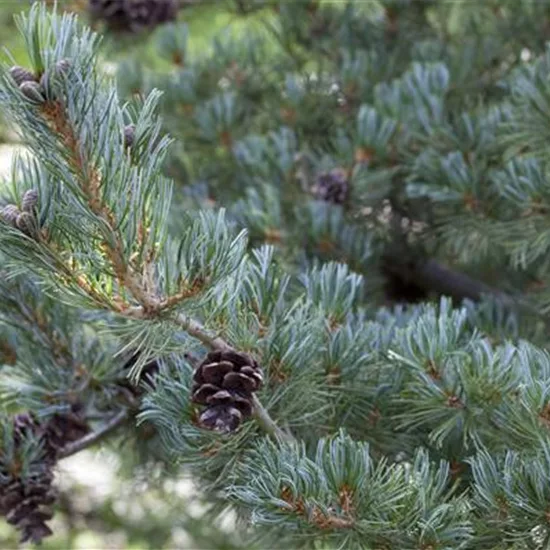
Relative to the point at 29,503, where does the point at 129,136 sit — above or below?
above

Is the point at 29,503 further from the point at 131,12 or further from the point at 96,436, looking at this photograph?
the point at 131,12

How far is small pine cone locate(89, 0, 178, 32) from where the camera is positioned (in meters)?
0.91

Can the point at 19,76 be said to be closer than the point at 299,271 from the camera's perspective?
Yes

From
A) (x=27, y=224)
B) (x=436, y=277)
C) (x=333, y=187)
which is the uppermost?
(x=27, y=224)

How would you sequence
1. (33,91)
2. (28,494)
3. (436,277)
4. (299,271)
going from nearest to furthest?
(33,91) → (28,494) → (299,271) → (436,277)

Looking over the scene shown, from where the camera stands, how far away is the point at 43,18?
439mm

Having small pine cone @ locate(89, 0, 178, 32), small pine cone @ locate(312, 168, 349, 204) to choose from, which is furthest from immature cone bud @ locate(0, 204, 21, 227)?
small pine cone @ locate(89, 0, 178, 32)

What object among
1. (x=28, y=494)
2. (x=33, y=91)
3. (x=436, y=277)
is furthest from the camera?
(x=436, y=277)

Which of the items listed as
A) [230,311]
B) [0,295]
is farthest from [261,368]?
[0,295]

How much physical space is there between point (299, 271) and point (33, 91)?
1.09 feet

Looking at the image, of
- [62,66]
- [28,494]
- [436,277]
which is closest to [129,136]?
[62,66]

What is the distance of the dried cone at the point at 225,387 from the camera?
0.49 metres

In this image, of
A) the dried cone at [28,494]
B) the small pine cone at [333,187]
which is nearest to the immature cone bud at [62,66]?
the dried cone at [28,494]

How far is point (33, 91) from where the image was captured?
0.43 metres
